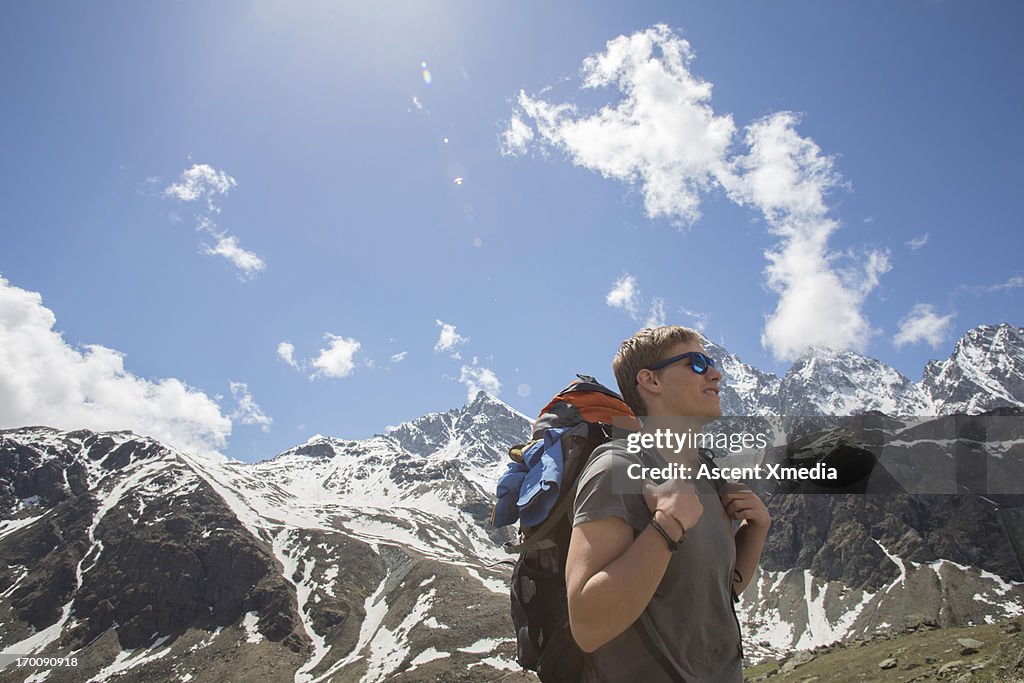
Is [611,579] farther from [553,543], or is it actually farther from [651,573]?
[553,543]

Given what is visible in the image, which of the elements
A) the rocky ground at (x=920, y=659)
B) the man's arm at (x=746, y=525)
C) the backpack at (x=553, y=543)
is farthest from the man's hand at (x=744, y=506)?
the rocky ground at (x=920, y=659)

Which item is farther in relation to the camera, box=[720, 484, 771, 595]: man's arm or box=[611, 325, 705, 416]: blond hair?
box=[611, 325, 705, 416]: blond hair

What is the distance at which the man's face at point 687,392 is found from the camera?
13.6 ft

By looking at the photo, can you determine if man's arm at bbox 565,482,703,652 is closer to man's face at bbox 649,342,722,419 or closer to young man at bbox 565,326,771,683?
young man at bbox 565,326,771,683

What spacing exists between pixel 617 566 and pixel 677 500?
493 millimetres

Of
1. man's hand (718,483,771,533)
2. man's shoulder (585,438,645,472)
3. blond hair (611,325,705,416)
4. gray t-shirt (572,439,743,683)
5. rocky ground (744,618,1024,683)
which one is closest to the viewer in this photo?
gray t-shirt (572,439,743,683)

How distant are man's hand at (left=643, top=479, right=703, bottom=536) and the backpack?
0.55 metres

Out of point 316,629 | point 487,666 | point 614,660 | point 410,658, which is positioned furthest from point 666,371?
point 316,629

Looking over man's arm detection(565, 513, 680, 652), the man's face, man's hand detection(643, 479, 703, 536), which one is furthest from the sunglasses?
man's arm detection(565, 513, 680, 652)

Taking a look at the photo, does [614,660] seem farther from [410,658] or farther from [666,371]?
[410,658]

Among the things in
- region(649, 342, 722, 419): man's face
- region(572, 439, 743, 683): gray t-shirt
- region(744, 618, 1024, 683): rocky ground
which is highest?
region(649, 342, 722, 419): man's face

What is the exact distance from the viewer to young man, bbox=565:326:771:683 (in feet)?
9.69

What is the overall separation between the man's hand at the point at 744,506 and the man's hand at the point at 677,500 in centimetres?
89

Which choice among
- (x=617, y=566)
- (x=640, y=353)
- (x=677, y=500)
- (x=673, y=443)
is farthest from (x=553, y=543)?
(x=640, y=353)
